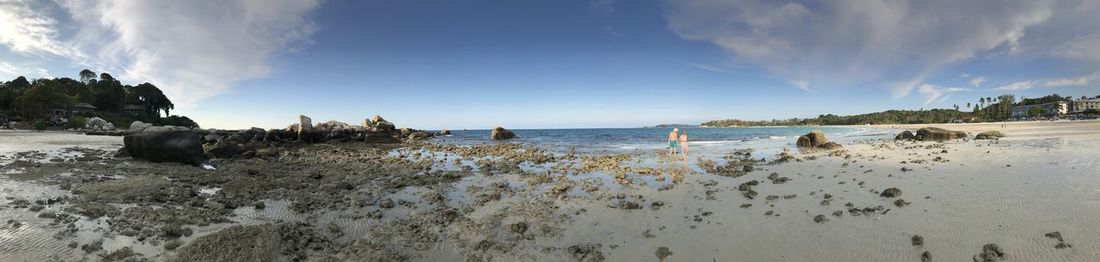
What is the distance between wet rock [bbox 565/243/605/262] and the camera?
5520mm

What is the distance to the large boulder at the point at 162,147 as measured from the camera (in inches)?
573

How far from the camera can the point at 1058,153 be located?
14.8 m

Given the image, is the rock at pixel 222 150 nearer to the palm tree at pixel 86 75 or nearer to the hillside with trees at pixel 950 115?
the palm tree at pixel 86 75

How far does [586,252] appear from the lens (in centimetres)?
569

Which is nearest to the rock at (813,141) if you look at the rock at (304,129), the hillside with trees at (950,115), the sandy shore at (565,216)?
the sandy shore at (565,216)

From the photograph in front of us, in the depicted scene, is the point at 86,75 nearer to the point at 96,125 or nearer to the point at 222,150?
the point at 96,125

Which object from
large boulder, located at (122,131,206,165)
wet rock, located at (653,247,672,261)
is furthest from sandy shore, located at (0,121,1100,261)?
large boulder, located at (122,131,206,165)

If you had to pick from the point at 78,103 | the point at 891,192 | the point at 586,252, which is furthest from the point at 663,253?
the point at 78,103

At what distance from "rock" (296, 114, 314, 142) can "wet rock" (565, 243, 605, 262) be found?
37429 millimetres

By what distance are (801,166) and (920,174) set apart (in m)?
3.18

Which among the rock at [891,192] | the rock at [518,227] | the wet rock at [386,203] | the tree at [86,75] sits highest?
the tree at [86,75]

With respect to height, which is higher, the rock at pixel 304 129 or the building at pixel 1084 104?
the building at pixel 1084 104

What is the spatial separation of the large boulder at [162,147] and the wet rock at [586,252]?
15.7 m

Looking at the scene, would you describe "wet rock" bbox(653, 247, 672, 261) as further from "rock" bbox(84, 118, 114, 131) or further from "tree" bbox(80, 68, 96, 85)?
"tree" bbox(80, 68, 96, 85)
